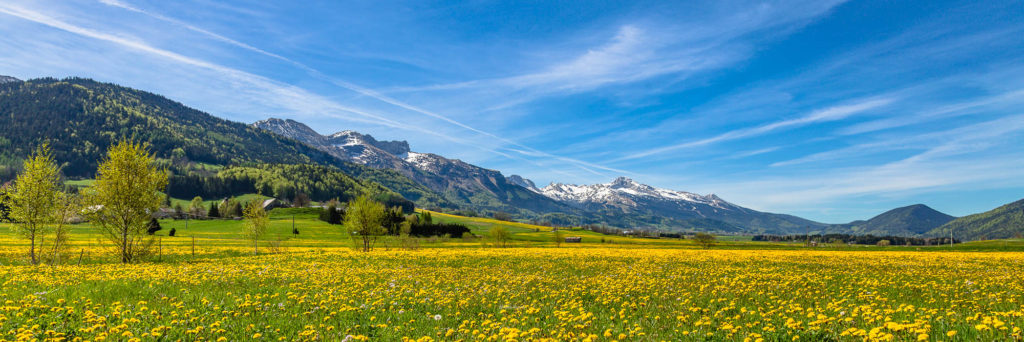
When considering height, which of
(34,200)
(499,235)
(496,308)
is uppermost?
(34,200)

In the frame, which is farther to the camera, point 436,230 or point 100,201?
point 436,230

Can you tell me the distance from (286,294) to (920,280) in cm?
2484

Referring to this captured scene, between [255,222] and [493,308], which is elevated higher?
[493,308]

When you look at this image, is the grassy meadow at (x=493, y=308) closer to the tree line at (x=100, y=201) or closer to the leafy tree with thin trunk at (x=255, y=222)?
the tree line at (x=100, y=201)

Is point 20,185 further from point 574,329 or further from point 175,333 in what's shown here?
point 574,329

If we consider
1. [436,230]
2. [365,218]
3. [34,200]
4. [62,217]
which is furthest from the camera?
[436,230]

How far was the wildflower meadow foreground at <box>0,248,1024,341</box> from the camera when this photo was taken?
29.8ft

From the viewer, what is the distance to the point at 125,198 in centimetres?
3142

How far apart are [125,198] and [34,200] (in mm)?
5445

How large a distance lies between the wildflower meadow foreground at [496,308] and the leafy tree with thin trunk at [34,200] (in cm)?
1183

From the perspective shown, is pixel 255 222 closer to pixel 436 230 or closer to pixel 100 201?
pixel 100 201

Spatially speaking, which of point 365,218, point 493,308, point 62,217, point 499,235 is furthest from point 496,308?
point 499,235

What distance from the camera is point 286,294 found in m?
15.7

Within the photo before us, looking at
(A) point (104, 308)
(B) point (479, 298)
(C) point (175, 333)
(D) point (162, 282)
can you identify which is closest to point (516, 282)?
(B) point (479, 298)
